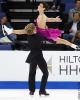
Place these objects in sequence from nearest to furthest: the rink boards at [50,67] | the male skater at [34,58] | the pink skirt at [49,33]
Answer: the male skater at [34,58] → the pink skirt at [49,33] → the rink boards at [50,67]

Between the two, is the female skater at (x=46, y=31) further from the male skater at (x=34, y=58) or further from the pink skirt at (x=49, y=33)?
the male skater at (x=34, y=58)

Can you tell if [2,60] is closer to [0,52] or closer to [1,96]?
[0,52]

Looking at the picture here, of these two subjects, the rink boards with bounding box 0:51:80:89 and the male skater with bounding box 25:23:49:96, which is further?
the rink boards with bounding box 0:51:80:89

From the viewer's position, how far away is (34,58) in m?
6.60

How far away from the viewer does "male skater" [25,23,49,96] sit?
6520 millimetres

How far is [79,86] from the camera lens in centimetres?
723

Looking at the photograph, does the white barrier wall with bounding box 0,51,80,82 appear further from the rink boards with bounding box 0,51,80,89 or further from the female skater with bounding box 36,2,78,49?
the female skater with bounding box 36,2,78,49

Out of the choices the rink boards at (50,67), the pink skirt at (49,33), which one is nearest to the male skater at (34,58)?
the pink skirt at (49,33)

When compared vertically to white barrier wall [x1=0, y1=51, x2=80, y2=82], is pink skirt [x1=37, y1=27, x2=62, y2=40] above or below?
above

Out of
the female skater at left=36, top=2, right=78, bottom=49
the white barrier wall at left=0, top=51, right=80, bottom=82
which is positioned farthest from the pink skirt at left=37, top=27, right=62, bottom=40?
the white barrier wall at left=0, top=51, right=80, bottom=82

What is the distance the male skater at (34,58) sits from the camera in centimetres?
652

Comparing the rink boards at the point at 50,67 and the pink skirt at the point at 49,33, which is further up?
the pink skirt at the point at 49,33

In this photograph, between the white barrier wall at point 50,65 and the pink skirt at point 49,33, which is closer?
the pink skirt at point 49,33

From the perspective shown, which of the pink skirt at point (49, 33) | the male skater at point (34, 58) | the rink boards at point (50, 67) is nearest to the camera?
the male skater at point (34, 58)
